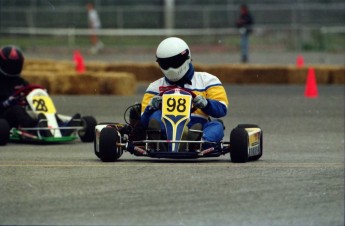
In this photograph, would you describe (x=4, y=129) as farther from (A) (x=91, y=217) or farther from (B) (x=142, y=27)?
(B) (x=142, y=27)

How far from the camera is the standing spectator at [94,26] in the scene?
33.6 meters

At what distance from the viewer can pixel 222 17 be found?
35031 mm

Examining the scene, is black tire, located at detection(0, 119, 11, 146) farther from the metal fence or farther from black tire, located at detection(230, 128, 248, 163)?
the metal fence

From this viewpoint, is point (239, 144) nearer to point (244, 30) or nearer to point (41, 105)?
point (41, 105)

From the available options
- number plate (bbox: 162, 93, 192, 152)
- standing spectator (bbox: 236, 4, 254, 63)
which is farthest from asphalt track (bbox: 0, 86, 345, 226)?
standing spectator (bbox: 236, 4, 254, 63)

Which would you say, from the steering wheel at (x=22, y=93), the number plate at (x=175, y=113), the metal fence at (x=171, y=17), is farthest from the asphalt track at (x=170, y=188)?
the metal fence at (x=171, y=17)

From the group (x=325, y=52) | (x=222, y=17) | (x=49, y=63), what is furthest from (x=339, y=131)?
(x=222, y=17)

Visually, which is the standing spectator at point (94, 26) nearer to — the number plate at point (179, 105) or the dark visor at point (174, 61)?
the dark visor at point (174, 61)

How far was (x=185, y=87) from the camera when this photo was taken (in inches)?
429

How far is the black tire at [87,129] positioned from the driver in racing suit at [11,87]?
565 millimetres

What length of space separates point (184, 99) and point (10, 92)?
12.2 feet

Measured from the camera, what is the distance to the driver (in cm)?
1066

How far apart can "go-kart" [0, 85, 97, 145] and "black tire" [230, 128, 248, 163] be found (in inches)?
129

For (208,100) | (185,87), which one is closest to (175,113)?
(208,100)
